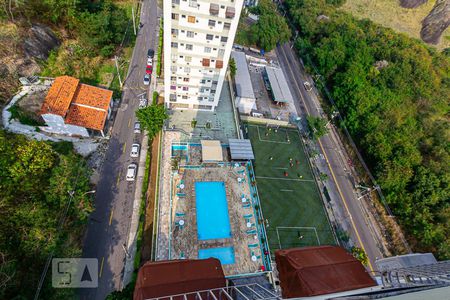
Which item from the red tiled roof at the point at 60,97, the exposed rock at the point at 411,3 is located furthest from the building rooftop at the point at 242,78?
the exposed rock at the point at 411,3

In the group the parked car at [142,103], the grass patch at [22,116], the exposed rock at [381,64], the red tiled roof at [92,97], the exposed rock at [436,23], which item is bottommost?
the grass patch at [22,116]

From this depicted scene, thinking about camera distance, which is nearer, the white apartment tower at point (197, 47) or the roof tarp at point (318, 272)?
the roof tarp at point (318, 272)

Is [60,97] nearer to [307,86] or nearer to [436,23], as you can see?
[307,86]

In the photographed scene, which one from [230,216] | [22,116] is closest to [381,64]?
[230,216]

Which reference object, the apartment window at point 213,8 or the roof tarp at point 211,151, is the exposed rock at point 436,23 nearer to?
the apartment window at point 213,8

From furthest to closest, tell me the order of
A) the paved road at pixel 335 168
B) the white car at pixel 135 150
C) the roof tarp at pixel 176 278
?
1. the paved road at pixel 335 168
2. the white car at pixel 135 150
3. the roof tarp at pixel 176 278

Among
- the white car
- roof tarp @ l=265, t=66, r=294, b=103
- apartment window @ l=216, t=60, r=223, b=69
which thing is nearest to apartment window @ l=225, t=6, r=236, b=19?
apartment window @ l=216, t=60, r=223, b=69

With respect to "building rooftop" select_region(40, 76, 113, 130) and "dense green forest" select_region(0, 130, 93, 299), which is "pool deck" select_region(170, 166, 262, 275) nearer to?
"dense green forest" select_region(0, 130, 93, 299)
